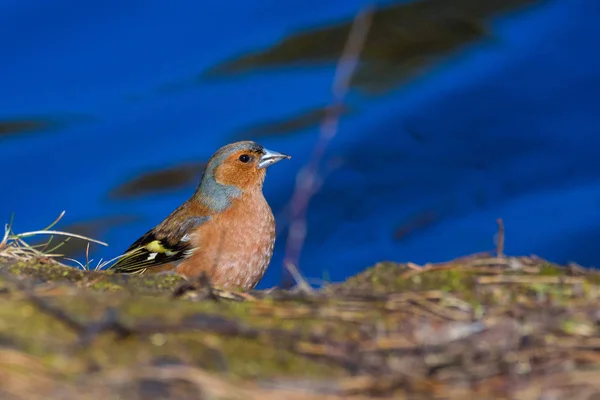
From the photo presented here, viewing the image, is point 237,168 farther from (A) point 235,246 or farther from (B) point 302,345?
(B) point 302,345

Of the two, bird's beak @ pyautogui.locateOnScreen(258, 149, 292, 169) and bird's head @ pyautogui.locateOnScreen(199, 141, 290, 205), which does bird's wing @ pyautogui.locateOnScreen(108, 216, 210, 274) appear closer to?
bird's head @ pyautogui.locateOnScreen(199, 141, 290, 205)

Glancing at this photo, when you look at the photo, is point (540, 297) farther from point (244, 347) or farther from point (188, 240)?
point (188, 240)

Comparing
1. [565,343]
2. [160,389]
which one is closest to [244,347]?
[160,389]

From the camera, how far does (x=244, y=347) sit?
131 inches

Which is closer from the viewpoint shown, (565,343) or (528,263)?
(565,343)

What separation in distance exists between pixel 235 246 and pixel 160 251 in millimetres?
517

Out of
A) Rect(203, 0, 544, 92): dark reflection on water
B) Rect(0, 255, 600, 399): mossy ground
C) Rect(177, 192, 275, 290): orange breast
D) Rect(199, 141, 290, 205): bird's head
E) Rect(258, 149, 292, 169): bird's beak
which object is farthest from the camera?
Rect(203, 0, 544, 92): dark reflection on water

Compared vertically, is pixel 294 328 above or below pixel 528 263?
below

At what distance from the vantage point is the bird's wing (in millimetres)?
6781

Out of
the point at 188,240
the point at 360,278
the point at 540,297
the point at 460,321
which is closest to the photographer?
the point at 460,321

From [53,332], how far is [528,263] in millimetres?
2094

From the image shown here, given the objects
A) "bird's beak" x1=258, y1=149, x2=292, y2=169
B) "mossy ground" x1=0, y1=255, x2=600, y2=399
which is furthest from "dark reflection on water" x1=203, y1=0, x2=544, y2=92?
"mossy ground" x1=0, y1=255, x2=600, y2=399

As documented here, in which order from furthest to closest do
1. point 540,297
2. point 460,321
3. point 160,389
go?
point 540,297
point 460,321
point 160,389

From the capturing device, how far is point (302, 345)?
334cm
